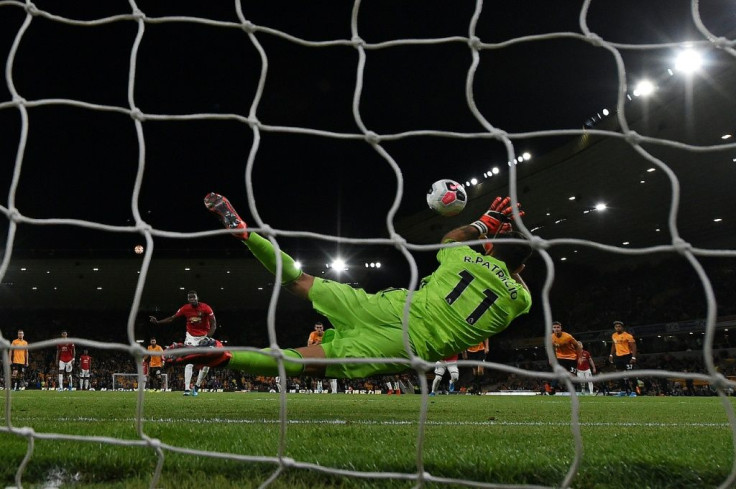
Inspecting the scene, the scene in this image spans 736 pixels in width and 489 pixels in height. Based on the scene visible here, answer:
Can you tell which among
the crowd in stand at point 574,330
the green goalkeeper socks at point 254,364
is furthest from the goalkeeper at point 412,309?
the crowd in stand at point 574,330

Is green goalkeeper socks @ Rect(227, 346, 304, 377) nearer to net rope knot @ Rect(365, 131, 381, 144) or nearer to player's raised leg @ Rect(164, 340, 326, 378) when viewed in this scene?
player's raised leg @ Rect(164, 340, 326, 378)

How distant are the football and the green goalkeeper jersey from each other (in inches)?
15.3

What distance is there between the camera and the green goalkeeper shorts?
4.05 metres

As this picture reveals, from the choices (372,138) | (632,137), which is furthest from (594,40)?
(372,138)

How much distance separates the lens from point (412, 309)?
4.15m

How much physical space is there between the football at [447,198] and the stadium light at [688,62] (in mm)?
11824

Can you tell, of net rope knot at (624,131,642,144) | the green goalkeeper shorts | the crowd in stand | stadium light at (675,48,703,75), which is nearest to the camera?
net rope knot at (624,131,642,144)

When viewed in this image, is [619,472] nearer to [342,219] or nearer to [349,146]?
[349,146]

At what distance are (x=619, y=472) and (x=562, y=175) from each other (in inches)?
896

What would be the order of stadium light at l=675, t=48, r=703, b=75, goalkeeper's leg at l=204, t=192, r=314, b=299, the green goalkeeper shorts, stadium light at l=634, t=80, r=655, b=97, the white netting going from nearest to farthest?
the white netting < the green goalkeeper shorts < goalkeeper's leg at l=204, t=192, r=314, b=299 < stadium light at l=675, t=48, r=703, b=75 < stadium light at l=634, t=80, r=655, b=97

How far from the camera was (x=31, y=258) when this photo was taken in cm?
2947

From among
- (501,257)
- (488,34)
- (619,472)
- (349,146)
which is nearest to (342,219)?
(349,146)

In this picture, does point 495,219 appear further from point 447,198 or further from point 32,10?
point 32,10

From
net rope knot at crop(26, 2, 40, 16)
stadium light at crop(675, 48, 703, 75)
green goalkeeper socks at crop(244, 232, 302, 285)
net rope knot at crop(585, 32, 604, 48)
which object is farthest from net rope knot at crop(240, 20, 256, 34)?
stadium light at crop(675, 48, 703, 75)
